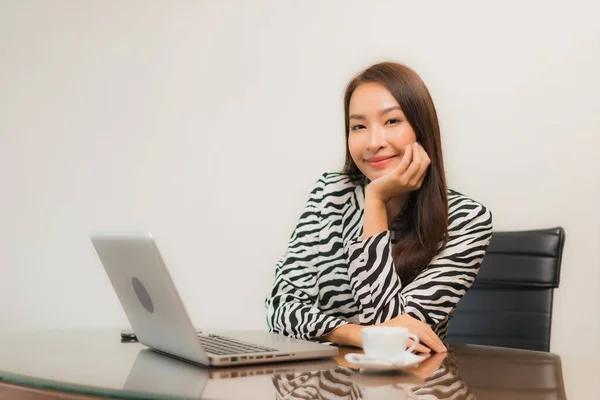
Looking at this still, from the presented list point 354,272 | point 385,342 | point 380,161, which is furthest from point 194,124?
point 385,342

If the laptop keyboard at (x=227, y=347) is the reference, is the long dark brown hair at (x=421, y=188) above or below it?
above

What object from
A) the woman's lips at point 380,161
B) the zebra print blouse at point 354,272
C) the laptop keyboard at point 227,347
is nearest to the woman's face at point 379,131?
the woman's lips at point 380,161

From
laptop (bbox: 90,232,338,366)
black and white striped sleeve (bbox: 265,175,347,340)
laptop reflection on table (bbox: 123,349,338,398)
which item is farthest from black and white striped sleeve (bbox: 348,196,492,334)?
laptop reflection on table (bbox: 123,349,338,398)

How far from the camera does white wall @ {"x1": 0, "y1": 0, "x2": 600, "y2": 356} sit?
2509 millimetres

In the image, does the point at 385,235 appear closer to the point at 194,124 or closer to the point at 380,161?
the point at 380,161

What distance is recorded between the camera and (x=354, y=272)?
1.68 metres

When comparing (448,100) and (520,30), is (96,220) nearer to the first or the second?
(448,100)

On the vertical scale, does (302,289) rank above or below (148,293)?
below

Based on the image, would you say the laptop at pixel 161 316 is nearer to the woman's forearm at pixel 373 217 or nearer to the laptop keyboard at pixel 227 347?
the laptop keyboard at pixel 227 347

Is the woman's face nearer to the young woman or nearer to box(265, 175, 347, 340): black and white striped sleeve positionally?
the young woman

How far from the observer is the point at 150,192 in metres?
2.88

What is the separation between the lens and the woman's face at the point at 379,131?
1.74 metres

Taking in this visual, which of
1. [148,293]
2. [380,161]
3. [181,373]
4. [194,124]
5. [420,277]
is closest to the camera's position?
[181,373]

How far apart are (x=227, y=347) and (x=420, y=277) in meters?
0.56
